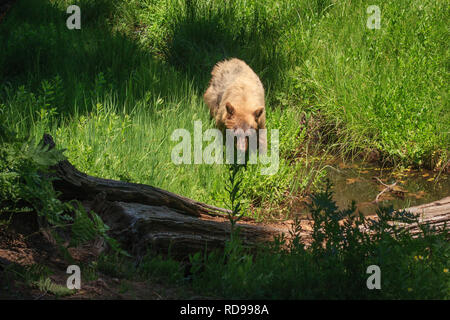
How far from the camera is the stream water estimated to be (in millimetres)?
6523

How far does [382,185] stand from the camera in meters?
6.89

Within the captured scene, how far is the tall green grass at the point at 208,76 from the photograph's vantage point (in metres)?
5.83

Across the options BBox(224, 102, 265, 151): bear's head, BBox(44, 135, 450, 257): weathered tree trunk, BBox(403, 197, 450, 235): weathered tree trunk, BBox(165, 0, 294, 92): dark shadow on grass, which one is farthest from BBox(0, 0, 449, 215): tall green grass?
BBox(403, 197, 450, 235): weathered tree trunk

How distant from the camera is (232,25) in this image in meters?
8.92

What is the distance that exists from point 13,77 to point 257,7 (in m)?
4.20

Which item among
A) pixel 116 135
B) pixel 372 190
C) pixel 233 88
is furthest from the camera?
pixel 233 88

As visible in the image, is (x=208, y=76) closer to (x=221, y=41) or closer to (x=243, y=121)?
(x=221, y=41)

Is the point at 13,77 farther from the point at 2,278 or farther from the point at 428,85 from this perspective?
the point at 428,85

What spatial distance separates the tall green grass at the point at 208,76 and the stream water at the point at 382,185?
25cm

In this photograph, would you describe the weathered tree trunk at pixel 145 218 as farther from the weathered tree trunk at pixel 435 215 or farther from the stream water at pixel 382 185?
the stream water at pixel 382 185

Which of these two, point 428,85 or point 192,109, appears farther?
point 428,85

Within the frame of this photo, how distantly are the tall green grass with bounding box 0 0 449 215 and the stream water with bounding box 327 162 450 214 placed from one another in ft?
0.83

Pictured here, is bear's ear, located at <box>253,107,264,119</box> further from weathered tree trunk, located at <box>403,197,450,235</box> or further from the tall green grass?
weathered tree trunk, located at <box>403,197,450,235</box>
